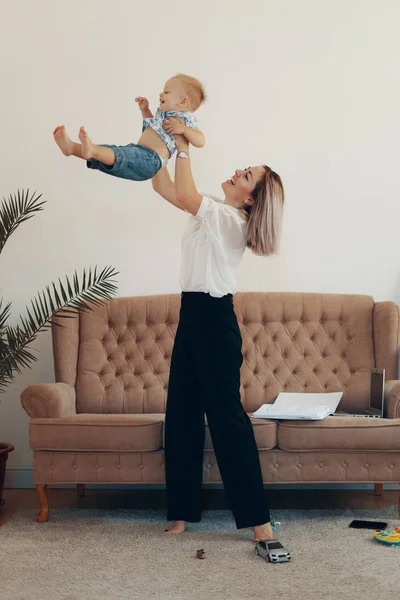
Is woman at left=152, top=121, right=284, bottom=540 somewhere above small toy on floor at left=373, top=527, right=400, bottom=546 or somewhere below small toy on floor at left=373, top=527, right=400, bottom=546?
above

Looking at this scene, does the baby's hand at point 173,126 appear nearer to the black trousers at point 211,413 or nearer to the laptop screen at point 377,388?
the black trousers at point 211,413

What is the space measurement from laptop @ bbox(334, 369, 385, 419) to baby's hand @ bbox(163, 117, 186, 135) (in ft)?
5.13

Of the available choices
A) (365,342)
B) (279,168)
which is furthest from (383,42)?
(365,342)

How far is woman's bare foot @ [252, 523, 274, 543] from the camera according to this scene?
3033 mm

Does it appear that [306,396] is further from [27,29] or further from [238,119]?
[27,29]

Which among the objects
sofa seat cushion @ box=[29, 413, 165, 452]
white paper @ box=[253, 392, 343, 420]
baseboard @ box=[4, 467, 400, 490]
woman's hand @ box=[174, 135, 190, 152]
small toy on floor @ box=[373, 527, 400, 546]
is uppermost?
woman's hand @ box=[174, 135, 190, 152]

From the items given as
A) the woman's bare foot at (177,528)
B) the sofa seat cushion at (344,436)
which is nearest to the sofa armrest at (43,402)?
the woman's bare foot at (177,528)

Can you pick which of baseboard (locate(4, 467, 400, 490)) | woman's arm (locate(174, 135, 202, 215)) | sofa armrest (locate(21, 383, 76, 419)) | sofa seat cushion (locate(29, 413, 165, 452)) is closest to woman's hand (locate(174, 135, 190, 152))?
woman's arm (locate(174, 135, 202, 215))

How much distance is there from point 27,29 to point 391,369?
9.81ft

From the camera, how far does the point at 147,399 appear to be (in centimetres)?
392

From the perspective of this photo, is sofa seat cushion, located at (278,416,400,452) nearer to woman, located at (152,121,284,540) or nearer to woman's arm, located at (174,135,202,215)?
woman, located at (152,121,284,540)

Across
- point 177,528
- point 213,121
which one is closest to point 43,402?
point 177,528

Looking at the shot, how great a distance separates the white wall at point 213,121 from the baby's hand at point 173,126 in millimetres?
1483

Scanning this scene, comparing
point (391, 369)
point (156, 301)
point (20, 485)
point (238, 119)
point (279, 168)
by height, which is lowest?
point (20, 485)
